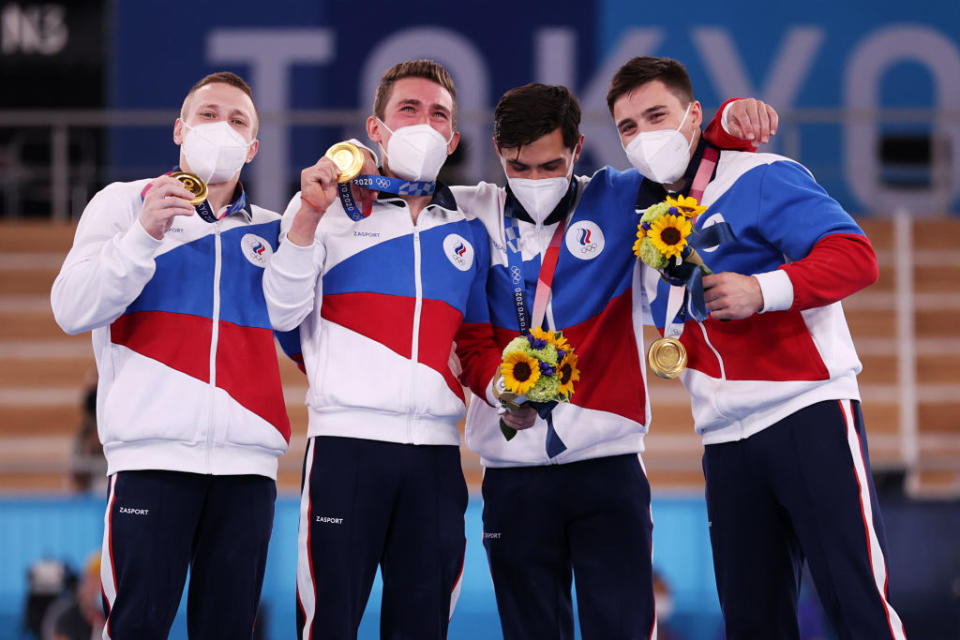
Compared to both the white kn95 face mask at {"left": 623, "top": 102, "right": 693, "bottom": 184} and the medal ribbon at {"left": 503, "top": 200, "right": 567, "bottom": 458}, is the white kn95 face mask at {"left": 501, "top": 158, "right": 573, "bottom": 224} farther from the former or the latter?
the white kn95 face mask at {"left": 623, "top": 102, "right": 693, "bottom": 184}

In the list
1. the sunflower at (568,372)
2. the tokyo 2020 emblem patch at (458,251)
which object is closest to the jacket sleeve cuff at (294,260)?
the tokyo 2020 emblem patch at (458,251)

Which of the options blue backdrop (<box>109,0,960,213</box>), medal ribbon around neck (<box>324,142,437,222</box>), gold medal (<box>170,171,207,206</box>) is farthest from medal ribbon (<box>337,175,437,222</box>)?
blue backdrop (<box>109,0,960,213</box>)

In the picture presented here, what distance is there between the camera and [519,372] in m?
3.71

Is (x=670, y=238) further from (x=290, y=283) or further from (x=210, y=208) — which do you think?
(x=210, y=208)

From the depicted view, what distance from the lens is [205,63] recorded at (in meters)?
12.2

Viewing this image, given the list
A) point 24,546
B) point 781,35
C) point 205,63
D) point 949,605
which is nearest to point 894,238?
point 781,35

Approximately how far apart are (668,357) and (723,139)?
86 centimetres

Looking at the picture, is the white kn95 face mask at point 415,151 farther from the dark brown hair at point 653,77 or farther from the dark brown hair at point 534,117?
the dark brown hair at point 653,77

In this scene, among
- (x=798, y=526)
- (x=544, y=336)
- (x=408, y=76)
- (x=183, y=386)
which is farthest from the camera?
(x=408, y=76)

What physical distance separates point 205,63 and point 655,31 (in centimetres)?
483

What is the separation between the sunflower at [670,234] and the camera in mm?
3523

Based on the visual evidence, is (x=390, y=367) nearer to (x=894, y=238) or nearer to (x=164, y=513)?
(x=164, y=513)

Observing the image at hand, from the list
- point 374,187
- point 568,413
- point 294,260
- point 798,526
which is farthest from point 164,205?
point 798,526

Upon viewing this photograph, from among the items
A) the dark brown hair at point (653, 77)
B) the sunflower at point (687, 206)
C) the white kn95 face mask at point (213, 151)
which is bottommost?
the sunflower at point (687, 206)
